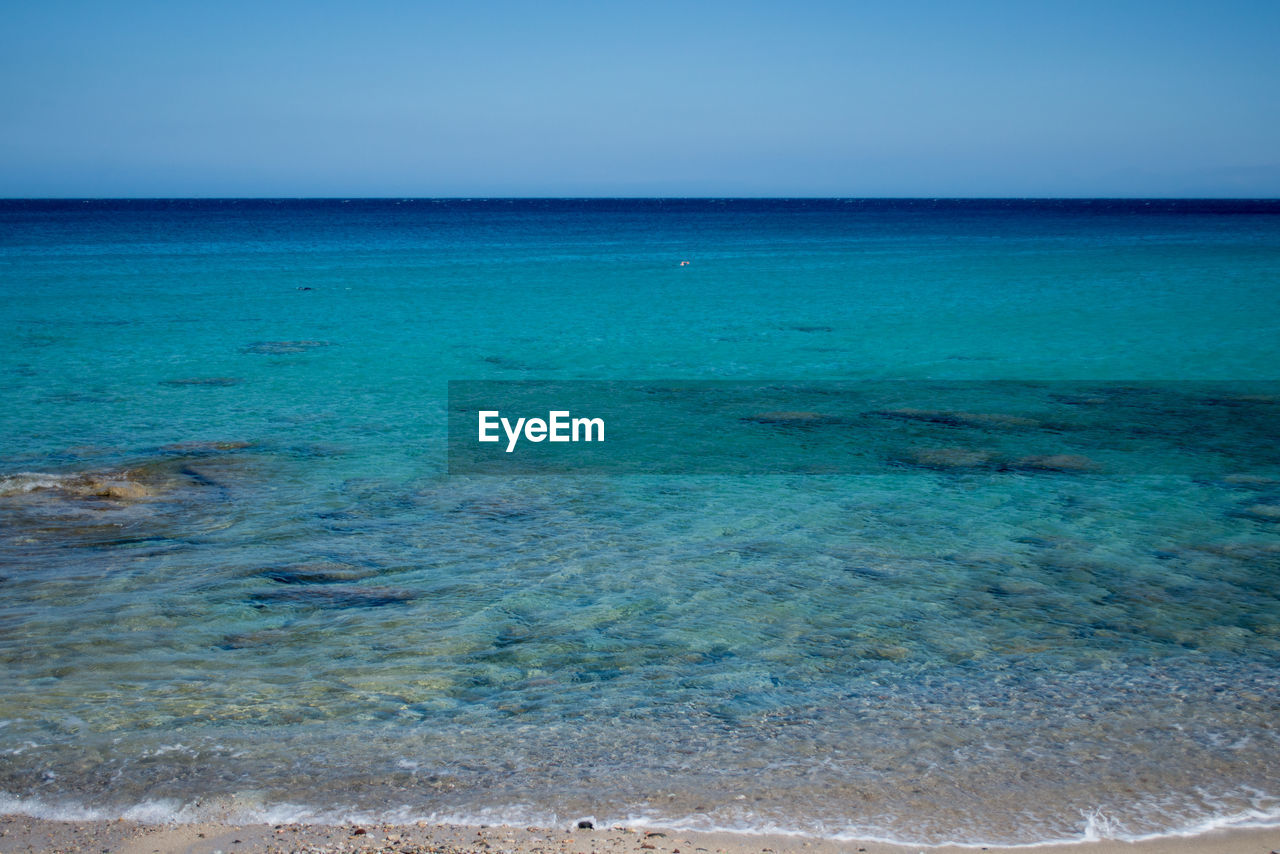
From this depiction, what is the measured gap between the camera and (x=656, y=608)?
277 inches

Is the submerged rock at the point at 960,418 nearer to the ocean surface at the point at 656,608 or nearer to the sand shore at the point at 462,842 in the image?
the ocean surface at the point at 656,608

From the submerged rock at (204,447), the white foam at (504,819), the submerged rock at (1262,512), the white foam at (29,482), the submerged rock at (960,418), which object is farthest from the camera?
the submerged rock at (960,418)

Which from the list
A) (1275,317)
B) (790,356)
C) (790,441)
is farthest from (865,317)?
(790,441)

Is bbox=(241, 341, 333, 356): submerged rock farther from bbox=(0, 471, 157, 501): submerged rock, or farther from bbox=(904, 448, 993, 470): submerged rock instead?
bbox=(904, 448, 993, 470): submerged rock

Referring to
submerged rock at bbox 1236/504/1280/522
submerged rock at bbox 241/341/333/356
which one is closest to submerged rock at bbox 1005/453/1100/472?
submerged rock at bbox 1236/504/1280/522

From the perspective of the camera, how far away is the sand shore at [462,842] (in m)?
4.11

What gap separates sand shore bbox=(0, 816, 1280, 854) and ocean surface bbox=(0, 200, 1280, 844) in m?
0.11

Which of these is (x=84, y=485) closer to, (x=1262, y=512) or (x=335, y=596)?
(x=335, y=596)

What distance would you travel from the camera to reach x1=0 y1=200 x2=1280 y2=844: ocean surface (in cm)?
467

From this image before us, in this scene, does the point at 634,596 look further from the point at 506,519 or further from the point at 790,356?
the point at 790,356

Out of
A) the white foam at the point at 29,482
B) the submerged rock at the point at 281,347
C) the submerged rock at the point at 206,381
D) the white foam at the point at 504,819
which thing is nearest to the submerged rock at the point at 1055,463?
the white foam at the point at 504,819

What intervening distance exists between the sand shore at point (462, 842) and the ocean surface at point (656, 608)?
11cm

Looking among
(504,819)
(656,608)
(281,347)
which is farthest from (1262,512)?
(281,347)

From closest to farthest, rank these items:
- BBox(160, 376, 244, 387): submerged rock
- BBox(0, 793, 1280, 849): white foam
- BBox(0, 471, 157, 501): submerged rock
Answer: BBox(0, 793, 1280, 849): white foam
BBox(0, 471, 157, 501): submerged rock
BBox(160, 376, 244, 387): submerged rock
